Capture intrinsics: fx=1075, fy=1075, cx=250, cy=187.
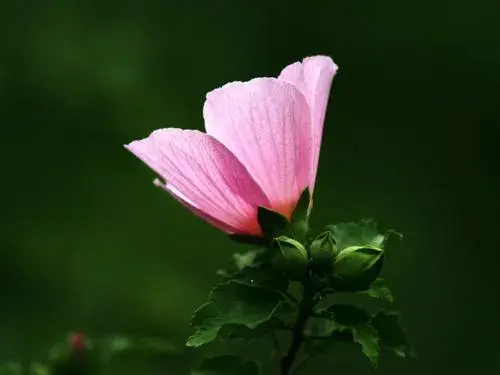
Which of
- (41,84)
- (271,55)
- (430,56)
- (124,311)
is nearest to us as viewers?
(124,311)

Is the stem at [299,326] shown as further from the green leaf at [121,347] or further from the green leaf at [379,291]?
the green leaf at [121,347]

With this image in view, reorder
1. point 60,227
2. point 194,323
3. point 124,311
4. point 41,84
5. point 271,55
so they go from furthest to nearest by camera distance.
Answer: point 271,55, point 41,84, point 60,227, point 124,311, point 194,323

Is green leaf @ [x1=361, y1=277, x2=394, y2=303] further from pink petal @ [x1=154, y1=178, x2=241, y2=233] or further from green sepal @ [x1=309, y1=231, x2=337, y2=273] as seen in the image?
pink petal @ [x1=154, y1=178, x2=241, y2=233]

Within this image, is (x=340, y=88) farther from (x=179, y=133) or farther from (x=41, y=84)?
(x=179, y=133)

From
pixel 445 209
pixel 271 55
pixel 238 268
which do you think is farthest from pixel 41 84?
pixel 238 268

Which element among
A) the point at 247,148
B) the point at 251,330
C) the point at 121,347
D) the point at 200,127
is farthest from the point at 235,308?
the point at 200,127

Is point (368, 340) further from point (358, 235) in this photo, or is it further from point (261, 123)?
point (261, 123)

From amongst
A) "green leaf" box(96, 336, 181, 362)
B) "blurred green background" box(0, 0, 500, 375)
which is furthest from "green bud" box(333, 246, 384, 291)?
"blurred green background" box(0, 0, 500, 375)
